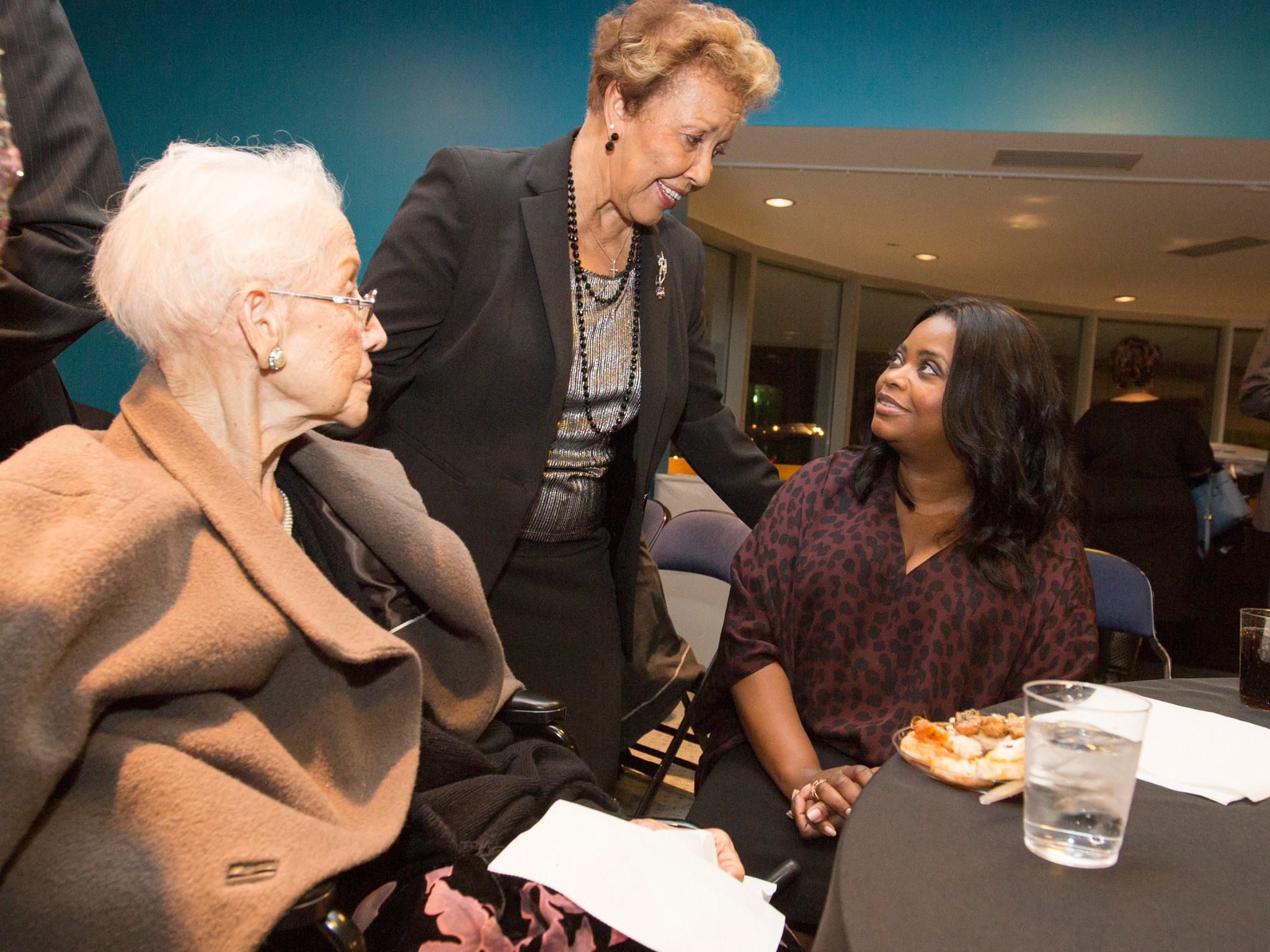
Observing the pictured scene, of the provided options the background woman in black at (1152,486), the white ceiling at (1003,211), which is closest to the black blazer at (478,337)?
the white ceiling at (1003,211)

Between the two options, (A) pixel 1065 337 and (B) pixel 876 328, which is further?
(A) pixel 1065 337

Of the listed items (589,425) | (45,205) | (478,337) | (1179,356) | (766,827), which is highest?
(1179,356)

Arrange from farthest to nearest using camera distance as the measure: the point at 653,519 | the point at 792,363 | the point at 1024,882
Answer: the point at 792,363 → the point at 653,519 → the point at 1024,882

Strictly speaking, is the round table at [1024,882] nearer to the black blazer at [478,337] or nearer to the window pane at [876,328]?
the black blazer at [478,337]

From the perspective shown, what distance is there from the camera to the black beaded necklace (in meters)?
1.85

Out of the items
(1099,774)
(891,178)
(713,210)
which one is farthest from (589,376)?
(713,210)

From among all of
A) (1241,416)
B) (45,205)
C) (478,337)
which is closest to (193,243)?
(45,205)

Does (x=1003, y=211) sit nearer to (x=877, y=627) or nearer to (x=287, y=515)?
(x=877, y=627)

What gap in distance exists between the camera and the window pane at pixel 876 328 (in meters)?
8.81

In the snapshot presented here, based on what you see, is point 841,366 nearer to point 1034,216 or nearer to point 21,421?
point 1034,216

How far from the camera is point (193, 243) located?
1.15m

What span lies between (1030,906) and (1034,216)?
247 inches

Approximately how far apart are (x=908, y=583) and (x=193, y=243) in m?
1.30

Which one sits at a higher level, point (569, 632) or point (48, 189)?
point (48, 189)
